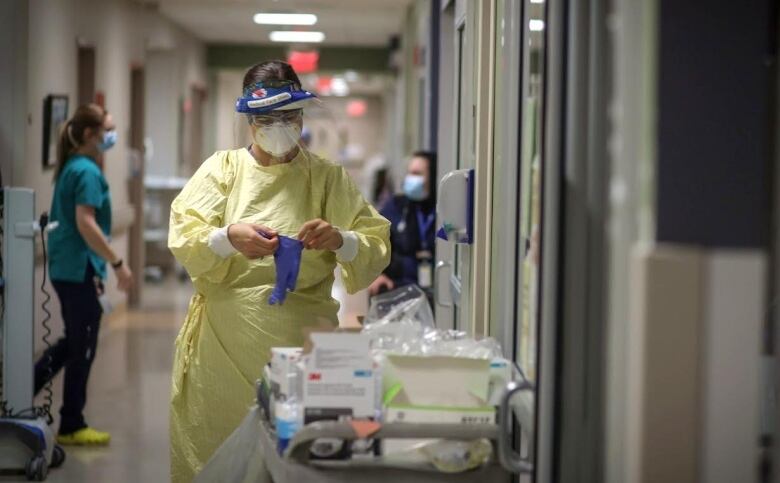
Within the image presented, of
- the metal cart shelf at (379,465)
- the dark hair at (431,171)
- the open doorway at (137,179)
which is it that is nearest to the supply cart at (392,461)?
the metal cart shelf at (379,465)

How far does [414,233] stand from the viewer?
6.92 m

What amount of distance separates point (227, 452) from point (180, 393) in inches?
31.7

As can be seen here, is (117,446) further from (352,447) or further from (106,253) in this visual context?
(352,447)

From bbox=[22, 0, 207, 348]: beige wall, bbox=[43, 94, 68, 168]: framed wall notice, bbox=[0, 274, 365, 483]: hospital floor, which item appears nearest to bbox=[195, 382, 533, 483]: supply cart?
bbox=[0, 274, 365, 483]: hospital floor

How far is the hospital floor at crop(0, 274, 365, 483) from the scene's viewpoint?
5473mm

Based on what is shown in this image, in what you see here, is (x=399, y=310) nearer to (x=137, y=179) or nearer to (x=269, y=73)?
(x=269, y=73)

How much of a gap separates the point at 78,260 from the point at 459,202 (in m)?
2.31

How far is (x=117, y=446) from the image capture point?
5.95 metres

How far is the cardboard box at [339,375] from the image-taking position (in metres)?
2.62

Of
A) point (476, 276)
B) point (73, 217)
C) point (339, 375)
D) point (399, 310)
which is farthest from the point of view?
point (73, 217)

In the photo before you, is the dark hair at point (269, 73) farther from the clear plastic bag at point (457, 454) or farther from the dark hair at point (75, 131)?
the dark hair at point (75, 131)

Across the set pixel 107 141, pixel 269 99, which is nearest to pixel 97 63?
pixel 107 141

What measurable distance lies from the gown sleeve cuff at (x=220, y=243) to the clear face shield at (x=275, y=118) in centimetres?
35

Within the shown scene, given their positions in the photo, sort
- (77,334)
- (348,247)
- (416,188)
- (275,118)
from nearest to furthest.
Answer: (348,247) < (275,118) < (77,334) < (416,188)
